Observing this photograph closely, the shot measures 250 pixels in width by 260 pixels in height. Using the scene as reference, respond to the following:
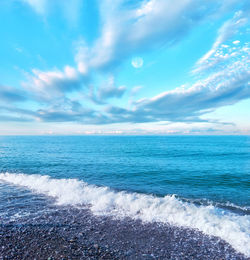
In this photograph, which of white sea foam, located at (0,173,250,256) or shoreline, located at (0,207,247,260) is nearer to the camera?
shoreline, located at (0,207,247,260)

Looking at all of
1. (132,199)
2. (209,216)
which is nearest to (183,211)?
(209,216)

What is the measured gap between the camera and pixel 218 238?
8.77 meters

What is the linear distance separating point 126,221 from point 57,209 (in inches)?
237

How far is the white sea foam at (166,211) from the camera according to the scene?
9108mm

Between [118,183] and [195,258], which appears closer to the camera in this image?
[195,258]

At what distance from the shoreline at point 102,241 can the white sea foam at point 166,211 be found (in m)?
0.76

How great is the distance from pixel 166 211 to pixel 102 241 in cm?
596

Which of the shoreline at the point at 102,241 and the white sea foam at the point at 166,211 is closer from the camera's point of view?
the shoreline at the point at 102,241

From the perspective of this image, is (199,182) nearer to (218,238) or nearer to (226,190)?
(226,190)

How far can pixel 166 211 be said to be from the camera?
1186 centimetres

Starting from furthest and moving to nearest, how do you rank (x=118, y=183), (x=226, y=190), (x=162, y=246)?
(x=118, y=183)
(x=226, y=190)
(x=162, y=246)

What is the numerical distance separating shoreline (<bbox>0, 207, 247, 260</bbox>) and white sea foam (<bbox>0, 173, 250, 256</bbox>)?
2.48 ft

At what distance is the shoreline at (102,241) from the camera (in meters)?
7.25

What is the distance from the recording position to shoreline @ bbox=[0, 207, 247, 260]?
725cm
